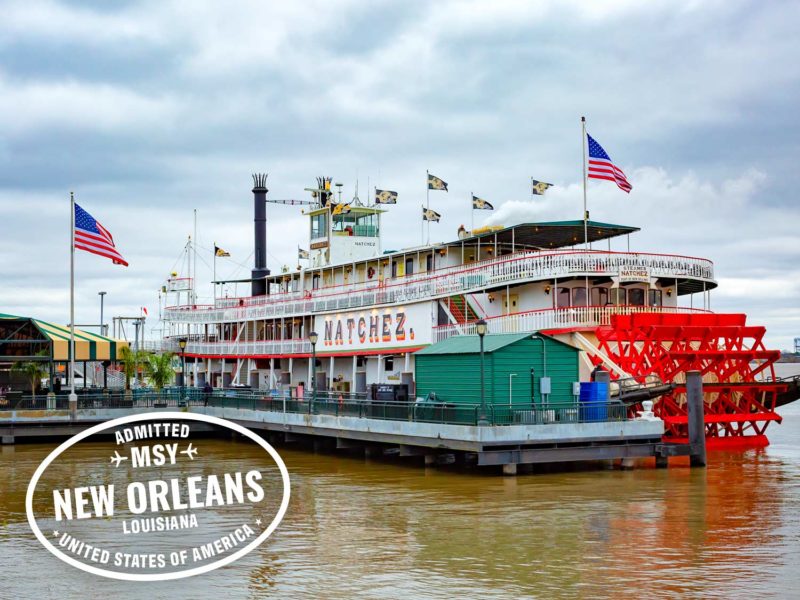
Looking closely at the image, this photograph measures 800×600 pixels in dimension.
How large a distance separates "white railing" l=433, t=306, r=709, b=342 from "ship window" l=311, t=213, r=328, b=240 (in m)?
22.8

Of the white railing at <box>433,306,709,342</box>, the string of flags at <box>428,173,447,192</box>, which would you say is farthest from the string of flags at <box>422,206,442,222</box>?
the white railing at <box>433,306,709,342</box>

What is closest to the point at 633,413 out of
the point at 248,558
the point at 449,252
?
the point at 449,252

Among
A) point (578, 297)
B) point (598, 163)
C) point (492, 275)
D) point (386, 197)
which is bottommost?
point (578, 297)

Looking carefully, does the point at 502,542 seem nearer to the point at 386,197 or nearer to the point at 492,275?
the point at 492,275

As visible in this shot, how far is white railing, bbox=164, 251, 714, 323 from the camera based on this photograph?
34531 millimetres

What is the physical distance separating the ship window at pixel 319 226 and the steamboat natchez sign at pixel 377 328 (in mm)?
9154

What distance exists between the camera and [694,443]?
28.3 meters

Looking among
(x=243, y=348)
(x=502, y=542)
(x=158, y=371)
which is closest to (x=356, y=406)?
(x=502, y=542)

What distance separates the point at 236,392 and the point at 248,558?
2674 cm

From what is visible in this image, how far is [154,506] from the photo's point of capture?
23781 millimetres

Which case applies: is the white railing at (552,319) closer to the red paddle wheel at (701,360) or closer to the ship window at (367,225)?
the red paddle wheel at (701,360)

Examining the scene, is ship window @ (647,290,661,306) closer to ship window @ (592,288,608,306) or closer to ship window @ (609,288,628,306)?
ship window @ (609,288,628,306)

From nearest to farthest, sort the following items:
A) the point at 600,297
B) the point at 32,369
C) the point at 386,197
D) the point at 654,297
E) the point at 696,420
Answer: the point at 696,420 → the point at 600,297 → the point at 654,297 → the point at 32,369 → the point at 386,197

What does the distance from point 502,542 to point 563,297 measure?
62.8 ft
